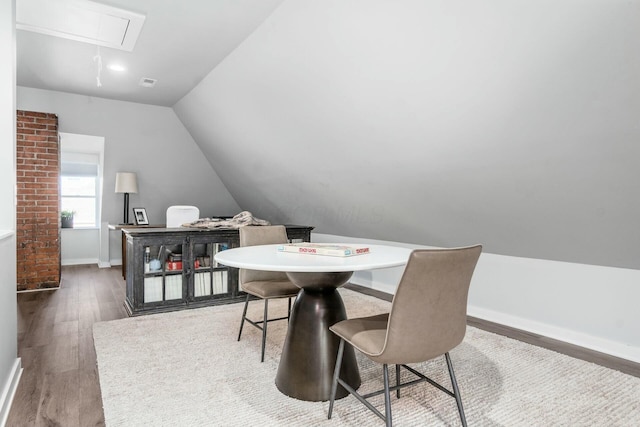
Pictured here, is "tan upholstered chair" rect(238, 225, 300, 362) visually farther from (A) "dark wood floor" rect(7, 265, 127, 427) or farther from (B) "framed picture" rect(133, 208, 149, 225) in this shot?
(B) "framed picture" rect(133, 208, 149, 225)

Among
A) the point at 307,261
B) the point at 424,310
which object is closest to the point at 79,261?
the point at 307,261


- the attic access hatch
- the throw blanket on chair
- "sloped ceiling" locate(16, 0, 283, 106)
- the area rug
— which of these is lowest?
the area rug

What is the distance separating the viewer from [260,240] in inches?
114

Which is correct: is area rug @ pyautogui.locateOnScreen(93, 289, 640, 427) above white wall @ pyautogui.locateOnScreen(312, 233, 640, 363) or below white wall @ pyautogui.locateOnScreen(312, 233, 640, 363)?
below

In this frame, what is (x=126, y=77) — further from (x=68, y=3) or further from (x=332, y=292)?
(x=332, y=292)

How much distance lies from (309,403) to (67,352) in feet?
5.87

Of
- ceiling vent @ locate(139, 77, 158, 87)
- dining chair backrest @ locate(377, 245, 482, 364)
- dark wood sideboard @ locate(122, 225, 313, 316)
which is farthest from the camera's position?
ceiling vent @ locate(139, 77, 158, 87)

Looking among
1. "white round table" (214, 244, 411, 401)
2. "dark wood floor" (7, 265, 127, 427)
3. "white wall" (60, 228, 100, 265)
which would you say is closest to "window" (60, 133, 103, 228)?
"white wall" (60, 228, 100, 265)

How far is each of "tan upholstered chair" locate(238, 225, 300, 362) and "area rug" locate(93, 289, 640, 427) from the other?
0.28 m

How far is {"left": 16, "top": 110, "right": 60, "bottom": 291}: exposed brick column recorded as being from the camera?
4.39 metres

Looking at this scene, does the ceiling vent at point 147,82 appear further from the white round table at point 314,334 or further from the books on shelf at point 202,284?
the white round table at point 314,334

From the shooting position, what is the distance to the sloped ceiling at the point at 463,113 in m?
1.79

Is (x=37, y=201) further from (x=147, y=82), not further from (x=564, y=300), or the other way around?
(x=564, y=300)

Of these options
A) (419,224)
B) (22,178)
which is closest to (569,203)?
(419,224)
